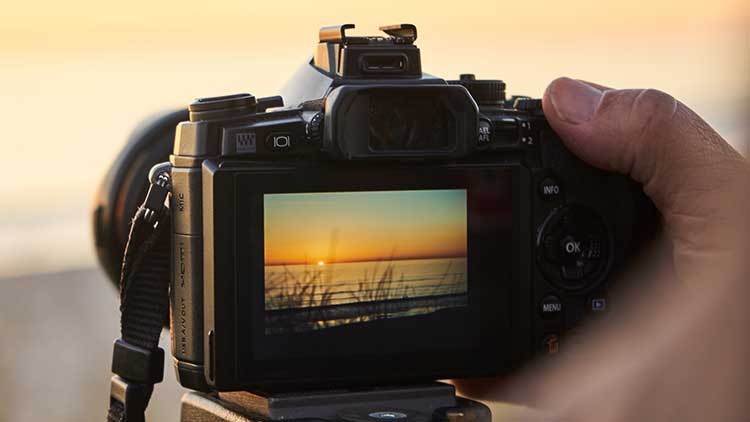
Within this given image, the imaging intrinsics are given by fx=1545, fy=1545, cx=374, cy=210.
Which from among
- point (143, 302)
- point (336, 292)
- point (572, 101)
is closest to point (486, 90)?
point (572, 101)

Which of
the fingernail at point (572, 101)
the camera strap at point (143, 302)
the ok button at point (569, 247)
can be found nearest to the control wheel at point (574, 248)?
the ok button at point (569, 247)

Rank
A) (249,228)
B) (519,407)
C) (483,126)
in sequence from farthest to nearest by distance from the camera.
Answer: (519,407) < (483,126) < (249,228)

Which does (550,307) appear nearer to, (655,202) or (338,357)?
(655,202)

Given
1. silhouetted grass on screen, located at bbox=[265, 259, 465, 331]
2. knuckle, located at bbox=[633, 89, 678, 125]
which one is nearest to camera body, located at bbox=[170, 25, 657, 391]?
silhouetted grass on screen, located at bbox=[265, 259, 465, 331]

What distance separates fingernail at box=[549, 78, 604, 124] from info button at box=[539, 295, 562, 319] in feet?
0.68

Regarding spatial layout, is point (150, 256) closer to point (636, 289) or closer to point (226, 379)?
point (226, 379)

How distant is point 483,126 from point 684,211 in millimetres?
250

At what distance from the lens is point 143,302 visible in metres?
1.73

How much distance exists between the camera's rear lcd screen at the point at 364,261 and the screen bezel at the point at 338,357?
11 millimetres

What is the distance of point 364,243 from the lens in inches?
65.1

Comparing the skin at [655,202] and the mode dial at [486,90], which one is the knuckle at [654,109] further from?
the mode dial at [486,90]

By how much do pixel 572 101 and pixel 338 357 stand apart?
1.34 ft

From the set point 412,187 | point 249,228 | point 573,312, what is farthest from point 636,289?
point 249,228

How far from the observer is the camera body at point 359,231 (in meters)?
1.62
